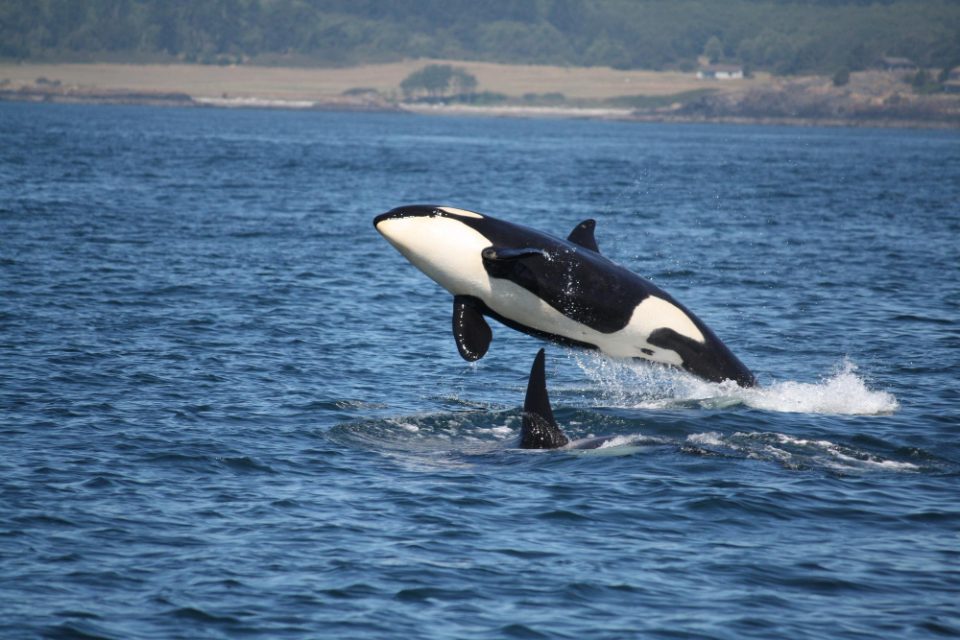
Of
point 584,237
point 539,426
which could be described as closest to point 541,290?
point 584,237

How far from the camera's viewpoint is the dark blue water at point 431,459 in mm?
12734

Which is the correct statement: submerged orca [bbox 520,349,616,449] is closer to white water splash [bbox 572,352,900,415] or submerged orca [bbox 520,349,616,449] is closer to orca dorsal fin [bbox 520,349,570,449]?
orca dorsal fin [bbox 520,349,570,449]

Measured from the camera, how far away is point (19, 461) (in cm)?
1683

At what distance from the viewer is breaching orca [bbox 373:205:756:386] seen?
18.1 meters

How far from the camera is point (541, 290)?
60.3ft

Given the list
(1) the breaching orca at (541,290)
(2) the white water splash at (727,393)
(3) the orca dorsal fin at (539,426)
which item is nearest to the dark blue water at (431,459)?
(2) the white water splash at (727,393)

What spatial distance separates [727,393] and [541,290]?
3768 mm

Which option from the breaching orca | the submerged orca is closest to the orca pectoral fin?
the breaching orca

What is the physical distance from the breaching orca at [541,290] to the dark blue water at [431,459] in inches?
33.2

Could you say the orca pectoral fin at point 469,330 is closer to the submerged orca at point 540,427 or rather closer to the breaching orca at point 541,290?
the breaching orca at point 541,290

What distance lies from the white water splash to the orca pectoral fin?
1926mm

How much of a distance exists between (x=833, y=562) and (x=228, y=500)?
6.92 metres

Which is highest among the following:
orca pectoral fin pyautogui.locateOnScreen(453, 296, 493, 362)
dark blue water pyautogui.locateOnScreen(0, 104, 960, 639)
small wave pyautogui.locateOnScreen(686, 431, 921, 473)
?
orca pectoral fin pyautogui.locateOnScreen(453, 296, 493, 362)

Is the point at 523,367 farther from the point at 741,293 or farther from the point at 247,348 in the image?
the point at 741,293
